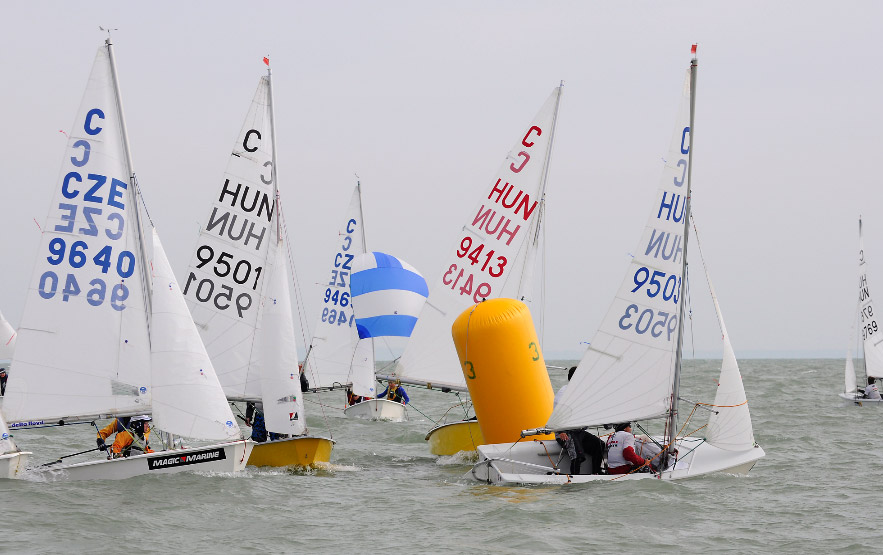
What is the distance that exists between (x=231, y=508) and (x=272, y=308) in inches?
142

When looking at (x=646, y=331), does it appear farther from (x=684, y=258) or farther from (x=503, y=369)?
(x=503, y=369)

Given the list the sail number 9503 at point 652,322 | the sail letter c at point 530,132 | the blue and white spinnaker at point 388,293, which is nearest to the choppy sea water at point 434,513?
the sail number 9503 at point 652,322

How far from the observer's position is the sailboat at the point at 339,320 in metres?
27.8

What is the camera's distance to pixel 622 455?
12.5 meters

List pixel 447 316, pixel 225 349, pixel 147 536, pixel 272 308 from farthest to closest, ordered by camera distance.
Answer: pixel 447 316 < pixel 225 349 < pixel 272 308 < pixel 147 536

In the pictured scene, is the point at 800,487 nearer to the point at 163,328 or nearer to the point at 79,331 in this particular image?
the point at 163,328

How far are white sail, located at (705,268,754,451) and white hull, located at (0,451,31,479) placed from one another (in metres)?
8.76

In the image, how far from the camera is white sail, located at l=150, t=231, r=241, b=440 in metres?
12.9

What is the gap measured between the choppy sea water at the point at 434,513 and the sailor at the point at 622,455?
1.17ft

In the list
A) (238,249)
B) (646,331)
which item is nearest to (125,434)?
(238,249)

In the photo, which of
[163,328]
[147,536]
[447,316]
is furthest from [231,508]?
[447,316]

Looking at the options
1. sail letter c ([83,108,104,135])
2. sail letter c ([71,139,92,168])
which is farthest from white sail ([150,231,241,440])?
sail letter c ([83,108,104,135])

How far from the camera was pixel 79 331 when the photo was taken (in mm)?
13383

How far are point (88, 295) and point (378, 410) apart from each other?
12158mm
